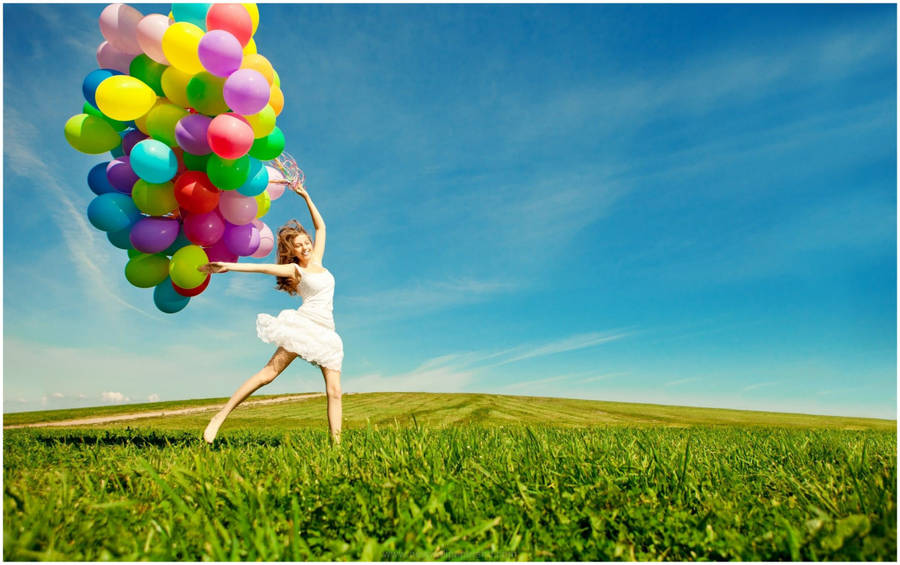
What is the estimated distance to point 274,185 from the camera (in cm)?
596

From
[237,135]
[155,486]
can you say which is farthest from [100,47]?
[155,486]

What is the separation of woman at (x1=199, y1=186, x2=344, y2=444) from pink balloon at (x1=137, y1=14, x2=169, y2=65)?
2304mm

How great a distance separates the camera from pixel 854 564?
176 cm

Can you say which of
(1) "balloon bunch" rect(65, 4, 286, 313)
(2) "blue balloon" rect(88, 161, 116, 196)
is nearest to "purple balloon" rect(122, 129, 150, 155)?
(1) "balloon bunch" rect(65, 4, 286, 313)

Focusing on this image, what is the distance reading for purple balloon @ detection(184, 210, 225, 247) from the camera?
5.32 meters

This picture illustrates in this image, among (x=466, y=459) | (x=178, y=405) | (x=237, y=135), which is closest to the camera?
(x=466, y=459)

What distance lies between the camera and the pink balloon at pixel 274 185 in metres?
5.90

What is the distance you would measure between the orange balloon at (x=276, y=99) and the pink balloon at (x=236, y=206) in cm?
101

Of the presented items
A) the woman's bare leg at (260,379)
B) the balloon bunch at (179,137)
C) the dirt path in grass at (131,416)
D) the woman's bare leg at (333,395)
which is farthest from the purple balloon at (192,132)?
the dirt path in grass at (131,416)

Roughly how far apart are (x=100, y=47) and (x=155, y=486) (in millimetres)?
5200

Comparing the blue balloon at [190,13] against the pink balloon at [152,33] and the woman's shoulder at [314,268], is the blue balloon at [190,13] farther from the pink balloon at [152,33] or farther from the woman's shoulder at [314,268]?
the woman's shoulder at [314,268]

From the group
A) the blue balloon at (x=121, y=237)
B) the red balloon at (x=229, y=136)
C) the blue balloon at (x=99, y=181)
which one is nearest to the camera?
the red balloon at (x=229, y=136)

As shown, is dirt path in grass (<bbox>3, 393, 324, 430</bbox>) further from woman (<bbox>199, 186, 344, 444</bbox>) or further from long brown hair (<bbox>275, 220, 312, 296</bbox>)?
long brown hair (<bbox>275, 220, 312, 296</bbox>)

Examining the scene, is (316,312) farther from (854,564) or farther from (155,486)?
(854,564)
